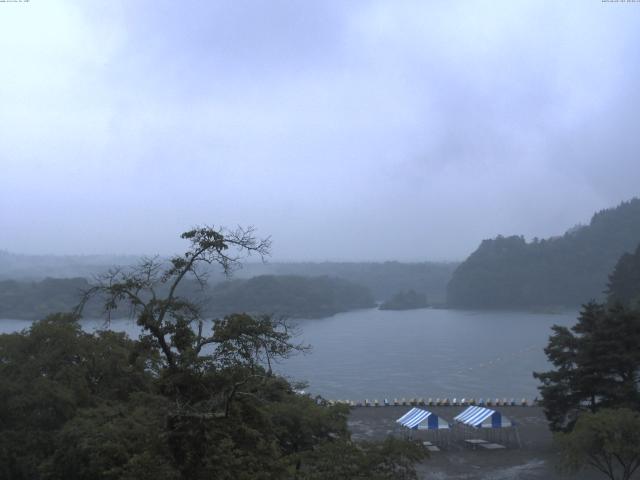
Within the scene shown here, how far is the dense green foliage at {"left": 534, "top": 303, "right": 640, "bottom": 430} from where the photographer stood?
39.7 ft

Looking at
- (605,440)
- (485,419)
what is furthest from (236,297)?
(605,440)

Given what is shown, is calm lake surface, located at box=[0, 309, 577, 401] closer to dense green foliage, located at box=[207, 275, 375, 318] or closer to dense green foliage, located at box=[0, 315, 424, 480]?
dense green foliage, located at box=[207, 275, 375, 318]

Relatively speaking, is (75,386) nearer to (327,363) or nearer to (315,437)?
(315,437)

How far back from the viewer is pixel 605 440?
887cm

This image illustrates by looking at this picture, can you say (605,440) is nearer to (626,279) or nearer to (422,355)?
(626,279)

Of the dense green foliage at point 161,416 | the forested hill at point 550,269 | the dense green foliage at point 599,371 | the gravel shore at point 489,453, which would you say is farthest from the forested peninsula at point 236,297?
the dense green foliage at point 161,416

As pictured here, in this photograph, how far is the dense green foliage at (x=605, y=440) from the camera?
29.3ft

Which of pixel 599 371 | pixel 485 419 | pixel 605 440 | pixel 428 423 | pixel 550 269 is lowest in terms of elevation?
pixel 428 423

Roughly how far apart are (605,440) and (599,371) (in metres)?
3.68

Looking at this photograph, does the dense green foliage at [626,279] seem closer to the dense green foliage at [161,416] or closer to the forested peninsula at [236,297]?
the dense green foliage at [161,416]

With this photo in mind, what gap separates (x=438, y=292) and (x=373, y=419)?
70.3 meters

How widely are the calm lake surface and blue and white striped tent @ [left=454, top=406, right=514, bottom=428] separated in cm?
371

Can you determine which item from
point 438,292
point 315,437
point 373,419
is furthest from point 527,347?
point 438,292

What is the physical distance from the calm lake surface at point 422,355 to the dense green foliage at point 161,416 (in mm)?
4991
